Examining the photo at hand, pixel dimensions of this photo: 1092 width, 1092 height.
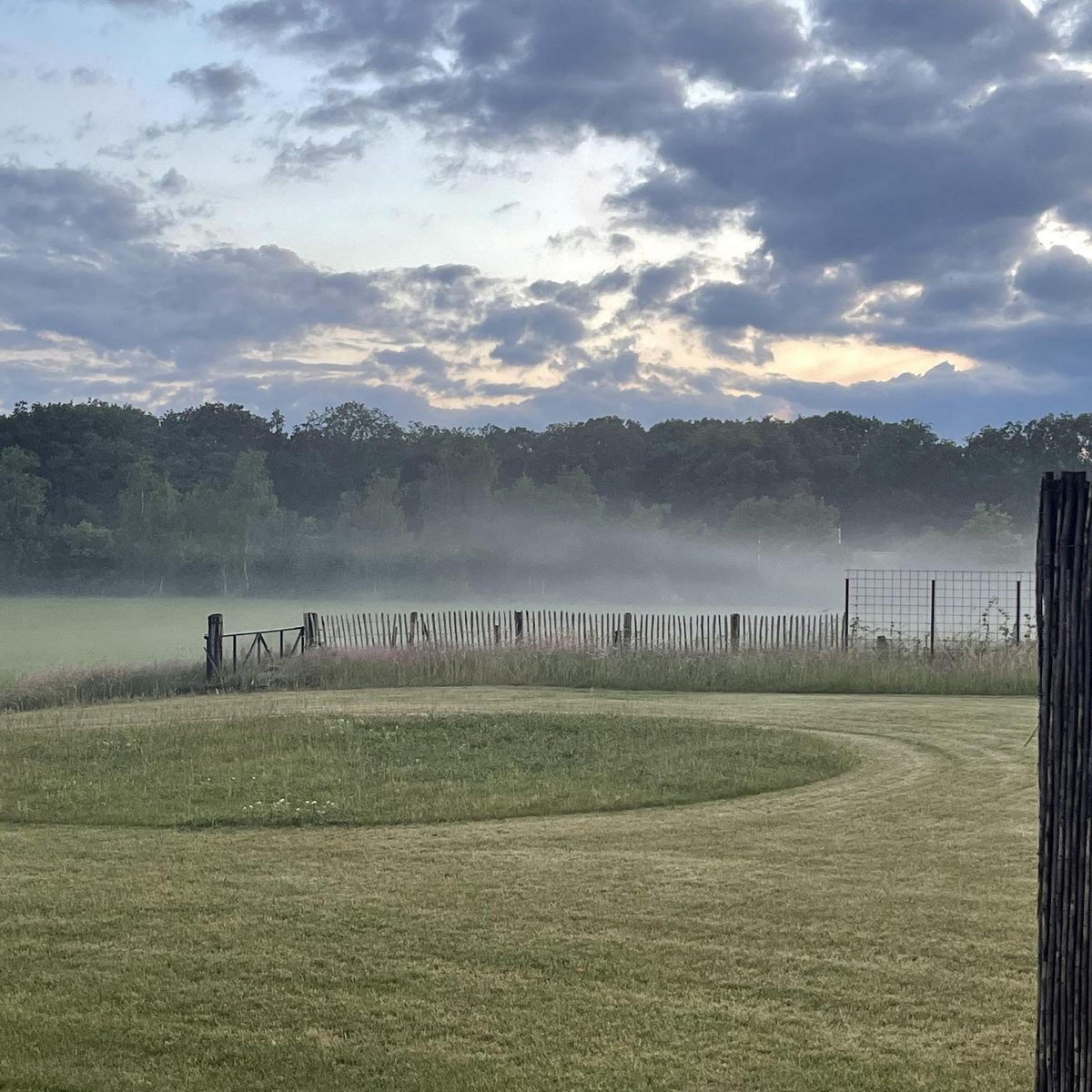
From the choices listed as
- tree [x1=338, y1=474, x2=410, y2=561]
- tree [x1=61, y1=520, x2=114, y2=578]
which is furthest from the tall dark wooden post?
tree [x1=61, y1=520, x2=114, y2=578]

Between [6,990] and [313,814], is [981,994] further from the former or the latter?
[313,814]

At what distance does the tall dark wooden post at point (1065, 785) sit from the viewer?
11.2ft

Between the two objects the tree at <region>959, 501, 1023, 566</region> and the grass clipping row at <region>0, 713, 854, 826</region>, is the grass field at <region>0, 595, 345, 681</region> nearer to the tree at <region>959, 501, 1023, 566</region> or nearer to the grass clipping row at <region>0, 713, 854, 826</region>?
the grass clipping row at <region>0, 713, 854, 826</region>

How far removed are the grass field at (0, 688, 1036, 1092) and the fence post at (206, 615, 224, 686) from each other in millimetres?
11281

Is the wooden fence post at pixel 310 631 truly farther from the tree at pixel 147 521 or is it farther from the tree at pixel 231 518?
the tree at pixel 231 518

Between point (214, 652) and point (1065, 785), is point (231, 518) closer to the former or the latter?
point (214, 652)

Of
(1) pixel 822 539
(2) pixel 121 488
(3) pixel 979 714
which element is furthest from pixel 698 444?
(3) pixel 979 714

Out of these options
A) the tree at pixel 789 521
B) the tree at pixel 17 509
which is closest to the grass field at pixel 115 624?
the tree at pixel 17 509

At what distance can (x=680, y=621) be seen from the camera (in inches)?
942

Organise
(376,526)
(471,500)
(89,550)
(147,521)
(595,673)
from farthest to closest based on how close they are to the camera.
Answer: (471,500) → (376,526) → (147,521) → (89,550) → (595,673)

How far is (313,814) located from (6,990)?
4097mm

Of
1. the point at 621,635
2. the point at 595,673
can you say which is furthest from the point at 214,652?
the point at 621,635

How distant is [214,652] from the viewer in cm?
2245

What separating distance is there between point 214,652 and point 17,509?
4926 centimetres
